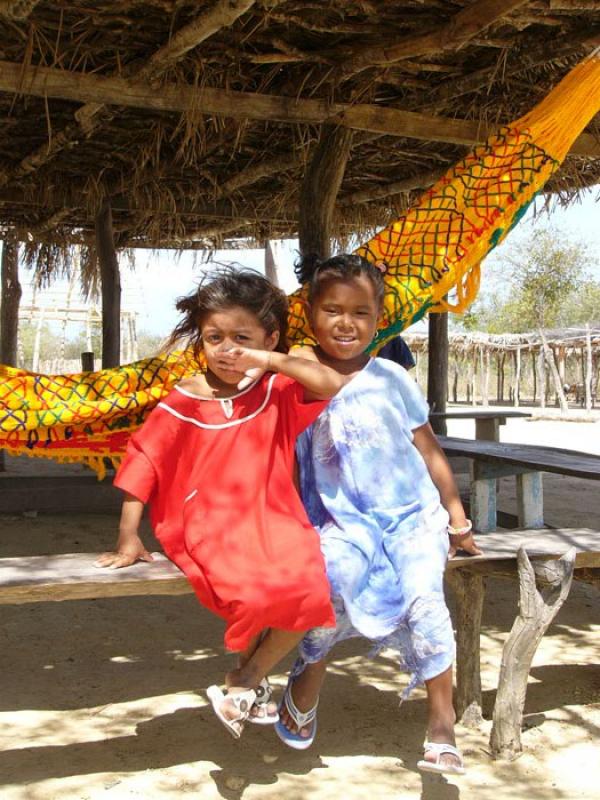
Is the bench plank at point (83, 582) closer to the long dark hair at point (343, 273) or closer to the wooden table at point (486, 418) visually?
the long dark hair at point (343, 273)

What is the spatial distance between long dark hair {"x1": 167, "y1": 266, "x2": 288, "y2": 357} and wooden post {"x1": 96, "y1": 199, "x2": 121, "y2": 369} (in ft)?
12.2

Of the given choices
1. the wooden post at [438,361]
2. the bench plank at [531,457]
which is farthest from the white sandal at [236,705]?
the wooden post at [438,361]

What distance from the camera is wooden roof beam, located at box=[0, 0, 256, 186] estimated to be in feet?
8.69

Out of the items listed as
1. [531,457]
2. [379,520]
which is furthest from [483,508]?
[379,520]

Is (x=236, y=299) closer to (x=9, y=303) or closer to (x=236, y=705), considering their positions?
(x=236, y=705)

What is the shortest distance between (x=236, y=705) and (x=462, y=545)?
2.40ft

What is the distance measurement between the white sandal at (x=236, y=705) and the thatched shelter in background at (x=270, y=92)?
6.63ft

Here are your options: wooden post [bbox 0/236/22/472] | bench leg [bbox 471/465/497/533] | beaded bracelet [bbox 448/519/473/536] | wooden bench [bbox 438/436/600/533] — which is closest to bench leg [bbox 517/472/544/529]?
wooden bench [bbox 438/436/600/533]

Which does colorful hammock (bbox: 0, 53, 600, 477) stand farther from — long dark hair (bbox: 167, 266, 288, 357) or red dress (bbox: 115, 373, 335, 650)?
red dress (bbox: 115, 373, 335, 650)

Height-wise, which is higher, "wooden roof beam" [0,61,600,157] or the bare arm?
"wooden roof beam" [0,61,600,157]

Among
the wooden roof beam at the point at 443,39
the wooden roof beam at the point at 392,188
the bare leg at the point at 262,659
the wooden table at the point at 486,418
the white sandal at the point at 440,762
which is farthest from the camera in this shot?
the wooden table at the point at 486,418

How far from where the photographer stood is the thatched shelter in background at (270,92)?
295 centimetres

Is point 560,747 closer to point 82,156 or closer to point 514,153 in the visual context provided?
point 514,153

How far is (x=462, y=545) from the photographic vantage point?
218cm
